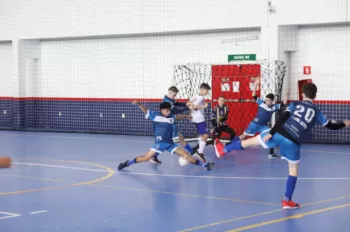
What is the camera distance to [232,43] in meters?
21.9

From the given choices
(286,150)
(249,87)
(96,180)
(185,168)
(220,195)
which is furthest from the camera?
(249,87)

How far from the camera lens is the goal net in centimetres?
2058

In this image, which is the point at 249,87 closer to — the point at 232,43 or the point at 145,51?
the point at 232,43

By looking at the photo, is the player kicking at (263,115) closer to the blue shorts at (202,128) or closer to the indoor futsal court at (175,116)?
the indoor futsal court at (175,116)

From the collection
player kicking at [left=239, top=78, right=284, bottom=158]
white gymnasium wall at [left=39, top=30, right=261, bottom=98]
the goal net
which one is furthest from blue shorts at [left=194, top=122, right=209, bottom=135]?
white gymnasium wall at [left=39, top=30, right=261, bottom=98]

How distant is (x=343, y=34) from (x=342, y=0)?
1.15m

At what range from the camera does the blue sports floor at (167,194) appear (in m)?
8.71

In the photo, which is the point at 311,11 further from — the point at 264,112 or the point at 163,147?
the point at 163,147

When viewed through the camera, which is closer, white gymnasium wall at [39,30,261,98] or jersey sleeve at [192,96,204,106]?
jersey sleeve at [192,96,204,106]

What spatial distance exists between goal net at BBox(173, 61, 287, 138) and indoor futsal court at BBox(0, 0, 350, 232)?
5 cm

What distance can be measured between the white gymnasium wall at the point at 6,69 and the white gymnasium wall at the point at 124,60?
4.74 feet

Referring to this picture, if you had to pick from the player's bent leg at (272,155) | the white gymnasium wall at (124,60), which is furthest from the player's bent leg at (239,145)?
the white gymnasium wall at (124,60)

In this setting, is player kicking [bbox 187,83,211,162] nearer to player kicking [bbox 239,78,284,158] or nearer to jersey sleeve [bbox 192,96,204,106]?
jersey sleeve [bbox 192,96,204,106]

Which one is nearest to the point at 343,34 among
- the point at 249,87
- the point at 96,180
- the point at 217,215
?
the point at 249,87
